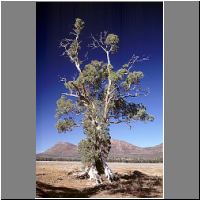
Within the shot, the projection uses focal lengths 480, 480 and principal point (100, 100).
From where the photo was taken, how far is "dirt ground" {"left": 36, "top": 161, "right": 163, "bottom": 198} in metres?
10.9

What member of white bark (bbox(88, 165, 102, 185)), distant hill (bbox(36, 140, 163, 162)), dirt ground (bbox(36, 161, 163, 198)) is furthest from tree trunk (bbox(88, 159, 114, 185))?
distant hill (bbox(36, 140, 163, 162))

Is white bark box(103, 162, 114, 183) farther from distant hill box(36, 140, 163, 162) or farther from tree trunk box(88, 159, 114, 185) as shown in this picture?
distant hill box(36, 140, 163, 162)

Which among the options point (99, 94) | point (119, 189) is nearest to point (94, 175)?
A: point (119, 189)

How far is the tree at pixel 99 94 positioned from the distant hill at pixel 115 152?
235mm

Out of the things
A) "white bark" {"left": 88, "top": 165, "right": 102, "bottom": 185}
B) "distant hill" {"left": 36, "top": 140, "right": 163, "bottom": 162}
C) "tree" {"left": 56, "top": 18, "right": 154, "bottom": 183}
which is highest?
"tree" {"left": 56, "top": 18, "right": 154, "bottom": 183}

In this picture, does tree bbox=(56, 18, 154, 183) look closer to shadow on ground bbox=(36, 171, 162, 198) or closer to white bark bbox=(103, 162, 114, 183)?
white bark bbox=(103, 162, 114, 183)

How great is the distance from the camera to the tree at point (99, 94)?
11.1 metres

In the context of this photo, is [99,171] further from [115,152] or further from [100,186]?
[115,152]

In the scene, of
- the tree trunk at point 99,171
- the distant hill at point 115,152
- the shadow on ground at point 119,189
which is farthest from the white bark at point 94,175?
the distant hill at point 115,152

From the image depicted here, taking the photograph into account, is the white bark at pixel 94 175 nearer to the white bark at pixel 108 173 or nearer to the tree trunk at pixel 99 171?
the tree trunk at pixel 99 171

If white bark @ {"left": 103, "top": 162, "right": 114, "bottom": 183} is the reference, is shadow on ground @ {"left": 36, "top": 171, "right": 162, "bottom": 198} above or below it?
below

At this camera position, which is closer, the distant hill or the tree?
the distant hill

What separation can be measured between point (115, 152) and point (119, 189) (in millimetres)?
845

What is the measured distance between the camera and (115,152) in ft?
36.2
